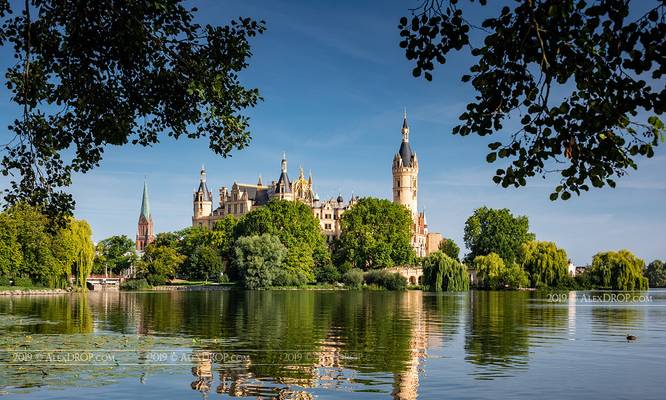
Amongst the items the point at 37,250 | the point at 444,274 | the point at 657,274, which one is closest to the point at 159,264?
the point at 37,250

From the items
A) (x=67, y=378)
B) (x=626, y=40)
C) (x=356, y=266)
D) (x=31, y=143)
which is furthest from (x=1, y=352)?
(x=356, y=266)

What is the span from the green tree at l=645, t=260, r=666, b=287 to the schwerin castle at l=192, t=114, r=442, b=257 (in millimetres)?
55852

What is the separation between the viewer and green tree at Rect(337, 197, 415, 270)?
4417 inches

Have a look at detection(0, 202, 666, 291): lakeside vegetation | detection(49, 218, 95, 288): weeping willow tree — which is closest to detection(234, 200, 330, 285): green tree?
detection(0, 202, 666, 291): lakeside vegetation

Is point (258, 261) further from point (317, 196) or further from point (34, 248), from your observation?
point (317, 196)

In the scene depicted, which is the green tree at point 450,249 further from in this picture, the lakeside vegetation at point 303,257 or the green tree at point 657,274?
the green tree at point 657,274

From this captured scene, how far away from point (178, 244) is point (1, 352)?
345 feet

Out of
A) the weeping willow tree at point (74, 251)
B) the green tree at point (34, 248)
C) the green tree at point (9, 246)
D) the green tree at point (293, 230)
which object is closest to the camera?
the green tree at point (9, 246)

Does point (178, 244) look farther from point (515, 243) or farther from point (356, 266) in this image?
point (515, 243)

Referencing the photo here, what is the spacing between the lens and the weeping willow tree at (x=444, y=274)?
87688 millimetres

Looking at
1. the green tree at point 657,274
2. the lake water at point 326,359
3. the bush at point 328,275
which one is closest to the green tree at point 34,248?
the lake water at point 326,359

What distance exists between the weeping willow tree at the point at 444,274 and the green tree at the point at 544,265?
10166 millimetres

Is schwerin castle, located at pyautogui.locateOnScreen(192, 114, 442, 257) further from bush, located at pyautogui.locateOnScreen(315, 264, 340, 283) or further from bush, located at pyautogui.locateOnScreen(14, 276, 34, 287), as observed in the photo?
bush, located at pyautogui.locateOnScreen(14, 276, 34, 287)

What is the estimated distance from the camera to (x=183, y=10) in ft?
37.7
